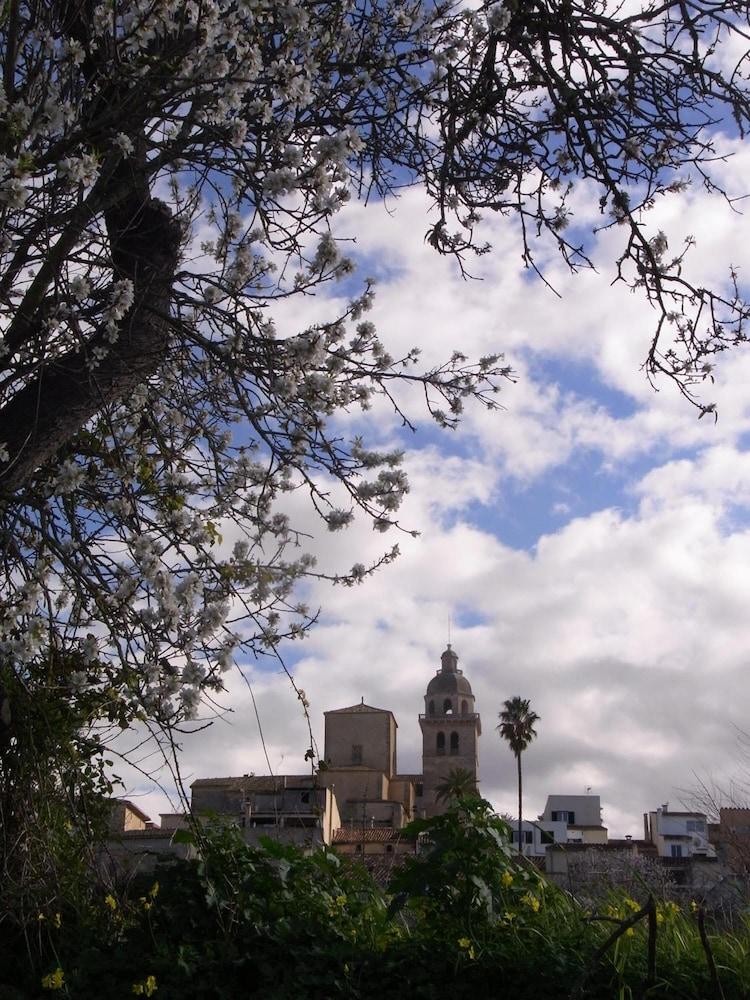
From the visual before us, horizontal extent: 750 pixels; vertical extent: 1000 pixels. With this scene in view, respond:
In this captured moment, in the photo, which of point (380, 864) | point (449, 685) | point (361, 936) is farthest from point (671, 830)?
point (361, 936)

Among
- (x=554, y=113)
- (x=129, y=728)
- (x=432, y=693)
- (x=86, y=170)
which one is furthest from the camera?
(x=432, y=693)

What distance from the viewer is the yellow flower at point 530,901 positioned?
4.26 meters

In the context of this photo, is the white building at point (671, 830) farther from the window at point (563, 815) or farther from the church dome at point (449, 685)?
the church dome at point (449, 685)

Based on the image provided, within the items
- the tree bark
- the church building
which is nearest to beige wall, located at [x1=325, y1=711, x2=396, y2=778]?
the church building

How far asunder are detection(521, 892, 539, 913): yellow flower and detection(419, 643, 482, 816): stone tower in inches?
3136

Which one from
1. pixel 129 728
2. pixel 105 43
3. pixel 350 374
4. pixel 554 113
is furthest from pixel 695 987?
pixel 105 43

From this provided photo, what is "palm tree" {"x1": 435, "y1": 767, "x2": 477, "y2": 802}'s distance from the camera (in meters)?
4.68

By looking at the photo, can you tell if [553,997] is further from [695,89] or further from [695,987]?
[695,89]

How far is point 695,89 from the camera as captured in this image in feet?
16.8

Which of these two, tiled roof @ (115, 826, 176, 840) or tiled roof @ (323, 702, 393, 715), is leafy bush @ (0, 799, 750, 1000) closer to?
tiled roof @ (115, 826, 176, 840)

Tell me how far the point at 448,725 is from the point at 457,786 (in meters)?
83.2

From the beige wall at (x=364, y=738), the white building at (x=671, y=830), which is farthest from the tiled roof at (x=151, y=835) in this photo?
the beige wall at (x=364, y=738)

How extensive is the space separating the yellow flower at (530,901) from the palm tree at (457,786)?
1.56 ft

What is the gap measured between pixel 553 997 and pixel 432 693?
282 ft
